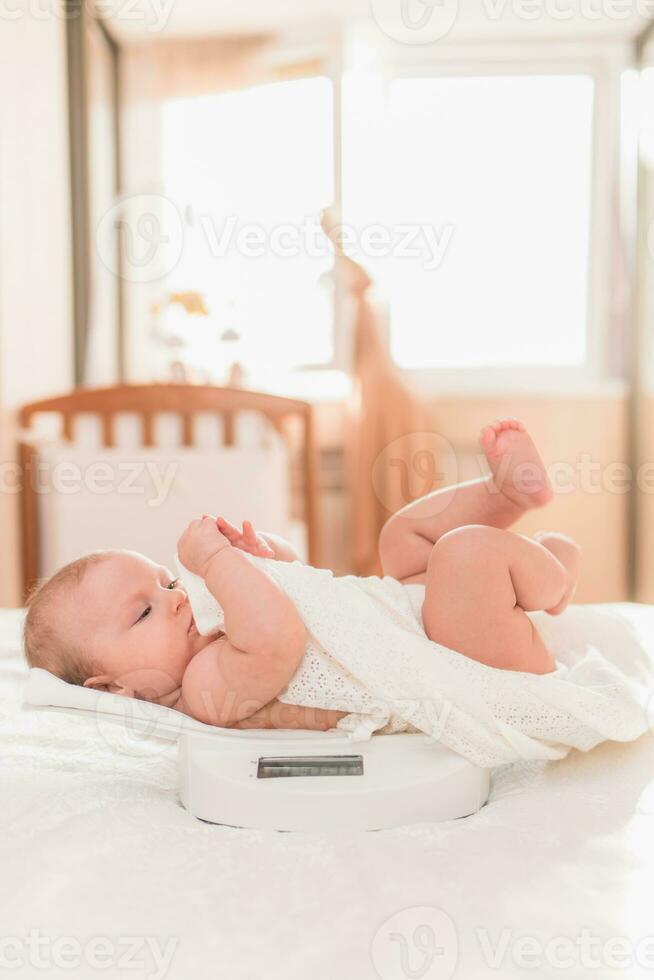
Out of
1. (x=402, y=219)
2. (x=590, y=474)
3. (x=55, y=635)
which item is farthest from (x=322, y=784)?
(x=402, y=219)

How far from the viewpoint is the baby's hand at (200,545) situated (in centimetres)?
88

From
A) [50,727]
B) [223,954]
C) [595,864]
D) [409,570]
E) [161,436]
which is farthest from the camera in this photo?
[161,436]

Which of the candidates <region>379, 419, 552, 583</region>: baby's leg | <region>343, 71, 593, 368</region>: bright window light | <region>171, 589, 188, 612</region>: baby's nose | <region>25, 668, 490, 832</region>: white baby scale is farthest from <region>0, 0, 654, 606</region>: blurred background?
<region>25, 668, 490, 832</region>: white baby scale

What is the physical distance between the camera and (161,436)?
2393 millimetres

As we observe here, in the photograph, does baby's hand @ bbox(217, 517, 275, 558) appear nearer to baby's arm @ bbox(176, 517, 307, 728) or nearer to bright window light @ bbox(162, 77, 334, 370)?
baby's arm @ bbox(176, 517, 307, 728)

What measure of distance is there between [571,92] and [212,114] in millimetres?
1535

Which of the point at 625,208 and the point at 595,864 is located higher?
the point at 625,208

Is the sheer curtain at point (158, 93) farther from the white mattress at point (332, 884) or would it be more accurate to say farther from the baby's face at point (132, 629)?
the white mattress at point (332, 884)

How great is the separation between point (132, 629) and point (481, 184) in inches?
125

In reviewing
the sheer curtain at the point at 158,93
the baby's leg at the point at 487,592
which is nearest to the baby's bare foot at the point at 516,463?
the baby's leg at the point at 487,592

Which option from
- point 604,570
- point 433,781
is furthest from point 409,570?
point 604,570

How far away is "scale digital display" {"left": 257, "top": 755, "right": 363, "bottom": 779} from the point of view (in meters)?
0.75

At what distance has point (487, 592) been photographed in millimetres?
871

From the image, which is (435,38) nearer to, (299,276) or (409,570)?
(299,276)
